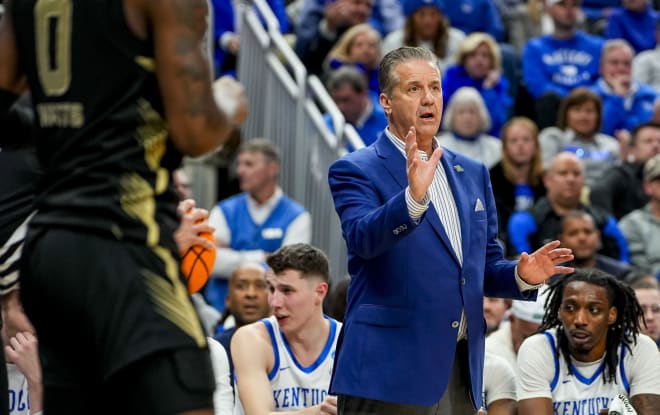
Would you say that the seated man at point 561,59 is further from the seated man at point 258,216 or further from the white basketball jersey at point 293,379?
the white basketball jersey at point 293,379

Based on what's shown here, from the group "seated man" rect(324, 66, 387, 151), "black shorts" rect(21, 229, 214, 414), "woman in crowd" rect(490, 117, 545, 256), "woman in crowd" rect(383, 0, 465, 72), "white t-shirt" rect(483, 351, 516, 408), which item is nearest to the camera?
"black shorts" rect(21, 229, 214, 414)

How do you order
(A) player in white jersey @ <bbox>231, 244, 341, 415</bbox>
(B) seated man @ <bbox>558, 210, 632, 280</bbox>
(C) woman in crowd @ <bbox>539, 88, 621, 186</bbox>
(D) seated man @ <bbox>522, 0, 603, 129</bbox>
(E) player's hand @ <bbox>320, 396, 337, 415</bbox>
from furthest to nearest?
(D) seated man @ <bbox>522, 0, 603, 129</bbox>
(C) woman in crowd @ <bbox>539, 88, 621, 186</bbox>
(B) seated man @ <bbox>558, 210, 632, 280</bbox>
(A) player in white jersey @ <bbox>231, 244, 341, 415</bbox>
(E) player's hand @ <bbox>320, 396, 337, 415</bbox>

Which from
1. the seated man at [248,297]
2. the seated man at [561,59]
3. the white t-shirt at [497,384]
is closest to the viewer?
the white t-shirt at [497,384]

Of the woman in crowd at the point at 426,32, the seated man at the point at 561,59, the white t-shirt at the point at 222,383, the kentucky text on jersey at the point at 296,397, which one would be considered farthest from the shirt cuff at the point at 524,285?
the seated man at the point at 561,59

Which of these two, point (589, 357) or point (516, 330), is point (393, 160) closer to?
point (589, 357)

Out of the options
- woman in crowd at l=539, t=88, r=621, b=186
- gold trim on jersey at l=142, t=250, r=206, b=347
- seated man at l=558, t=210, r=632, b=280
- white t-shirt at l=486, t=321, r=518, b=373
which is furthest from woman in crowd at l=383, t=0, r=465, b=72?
gold trim on jersey at l=142, t=250, r=206, b=347

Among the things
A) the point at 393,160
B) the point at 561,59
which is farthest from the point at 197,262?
the point at 561,59

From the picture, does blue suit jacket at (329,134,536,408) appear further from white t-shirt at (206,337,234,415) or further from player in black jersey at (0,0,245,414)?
white t-shirt at (206,337,234,415)

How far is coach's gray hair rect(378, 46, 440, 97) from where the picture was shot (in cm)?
491

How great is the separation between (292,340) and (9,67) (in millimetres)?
3214

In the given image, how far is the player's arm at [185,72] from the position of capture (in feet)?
11.1

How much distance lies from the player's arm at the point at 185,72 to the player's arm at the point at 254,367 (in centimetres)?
296

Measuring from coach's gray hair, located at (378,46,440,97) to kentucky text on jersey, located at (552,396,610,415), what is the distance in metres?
2.39

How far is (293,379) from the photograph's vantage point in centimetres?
651
